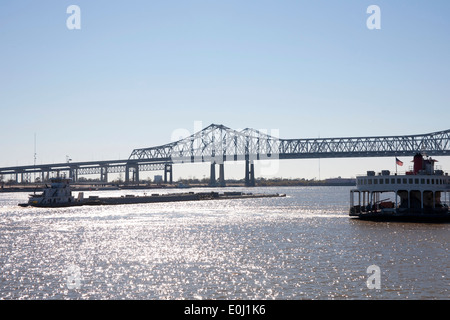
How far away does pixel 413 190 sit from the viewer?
73938 millimetres

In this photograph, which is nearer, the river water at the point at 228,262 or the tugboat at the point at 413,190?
the river water at the point at 228,262

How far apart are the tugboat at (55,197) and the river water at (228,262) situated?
4666cm

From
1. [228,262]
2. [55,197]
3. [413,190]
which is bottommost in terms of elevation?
[228,262]

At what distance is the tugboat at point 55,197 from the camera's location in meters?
114

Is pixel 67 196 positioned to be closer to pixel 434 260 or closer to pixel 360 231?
pixel 360 231

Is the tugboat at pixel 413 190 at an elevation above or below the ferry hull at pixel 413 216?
above

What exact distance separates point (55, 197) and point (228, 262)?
273 ft

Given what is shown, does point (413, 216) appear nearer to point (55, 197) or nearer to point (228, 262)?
point (228, 262)
